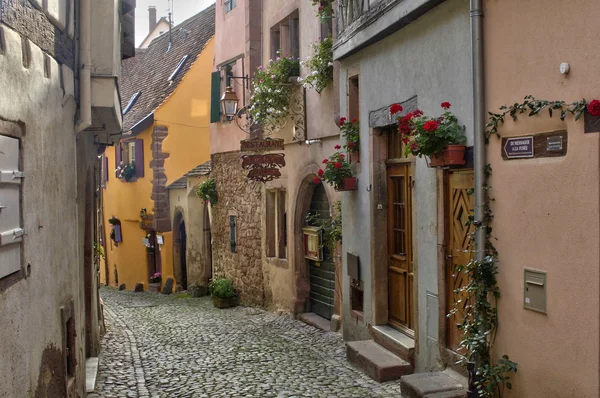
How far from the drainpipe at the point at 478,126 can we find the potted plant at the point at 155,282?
16671 mm

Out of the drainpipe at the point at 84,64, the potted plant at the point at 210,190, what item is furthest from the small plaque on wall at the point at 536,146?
the potted plant at the point at 210,190

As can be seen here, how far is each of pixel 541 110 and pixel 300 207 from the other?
7603 millimetres

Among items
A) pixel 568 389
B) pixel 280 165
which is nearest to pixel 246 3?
pixel 280 165

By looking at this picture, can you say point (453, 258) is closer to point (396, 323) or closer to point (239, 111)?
point (396, 323)

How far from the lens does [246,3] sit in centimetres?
1448

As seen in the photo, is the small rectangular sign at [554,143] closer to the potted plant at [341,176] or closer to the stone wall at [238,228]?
the potted plant at [341,176]

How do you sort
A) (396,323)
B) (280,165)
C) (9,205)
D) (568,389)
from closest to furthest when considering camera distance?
(9,205) → (568,389) → (396,323) → (280,165)

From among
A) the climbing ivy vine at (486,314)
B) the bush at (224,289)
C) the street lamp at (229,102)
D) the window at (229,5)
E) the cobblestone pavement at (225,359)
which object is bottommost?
the cobblestone pavement at (225,359)

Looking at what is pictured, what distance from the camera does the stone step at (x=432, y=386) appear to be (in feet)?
20.1

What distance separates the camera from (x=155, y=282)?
2180 centimetres

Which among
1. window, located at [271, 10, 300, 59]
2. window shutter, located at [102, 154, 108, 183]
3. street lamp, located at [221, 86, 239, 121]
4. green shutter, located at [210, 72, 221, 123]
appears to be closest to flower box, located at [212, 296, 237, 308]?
street lamp, located at [221, 86, 239, 121]

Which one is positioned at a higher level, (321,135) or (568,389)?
(321,135)

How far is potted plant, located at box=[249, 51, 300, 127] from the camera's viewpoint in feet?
40.8

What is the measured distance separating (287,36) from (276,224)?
3.44m
